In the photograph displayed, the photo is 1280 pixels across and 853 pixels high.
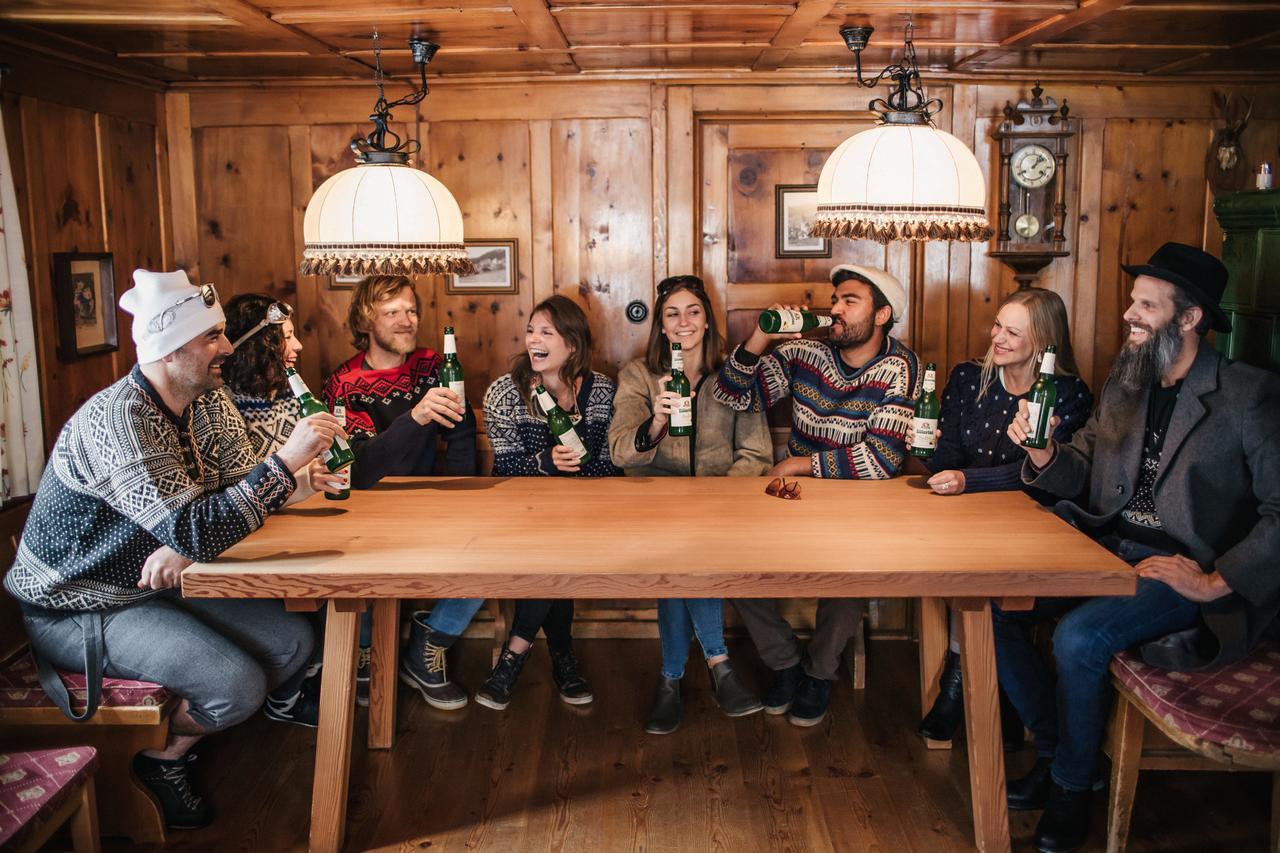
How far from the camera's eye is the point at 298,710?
3.58 m

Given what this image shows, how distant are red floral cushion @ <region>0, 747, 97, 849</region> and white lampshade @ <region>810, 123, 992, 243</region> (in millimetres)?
2128

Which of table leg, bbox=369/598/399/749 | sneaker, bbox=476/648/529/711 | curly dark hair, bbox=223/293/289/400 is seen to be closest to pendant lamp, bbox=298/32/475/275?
curly dark hair, bbox=223/293/289/400

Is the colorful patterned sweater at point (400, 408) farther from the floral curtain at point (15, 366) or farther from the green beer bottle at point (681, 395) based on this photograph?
the floral curtain at point (15, 366)

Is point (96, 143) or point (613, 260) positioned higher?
point (96, 143)

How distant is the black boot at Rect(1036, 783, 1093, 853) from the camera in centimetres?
283

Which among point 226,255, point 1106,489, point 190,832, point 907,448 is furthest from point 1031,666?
point 226,255

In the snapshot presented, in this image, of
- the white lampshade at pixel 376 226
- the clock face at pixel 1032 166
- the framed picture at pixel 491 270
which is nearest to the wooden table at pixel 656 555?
the white lampshade at pixel 376 226

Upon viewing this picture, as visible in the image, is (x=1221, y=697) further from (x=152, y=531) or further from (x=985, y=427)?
(x=152, y=531)

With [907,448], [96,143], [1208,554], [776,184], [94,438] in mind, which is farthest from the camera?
[776,184]

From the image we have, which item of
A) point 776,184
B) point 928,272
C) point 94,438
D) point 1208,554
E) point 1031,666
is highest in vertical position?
point 776,184

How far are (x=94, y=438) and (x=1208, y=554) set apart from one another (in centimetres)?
283

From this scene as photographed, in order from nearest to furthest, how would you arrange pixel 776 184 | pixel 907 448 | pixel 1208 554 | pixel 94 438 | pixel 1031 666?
pixel 94 438, pixel 1208 554, pixel 1031 666, pixel 907 448, pixel 776 184

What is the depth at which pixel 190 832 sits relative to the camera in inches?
116

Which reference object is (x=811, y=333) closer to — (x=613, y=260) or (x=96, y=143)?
(x=613, y=260)
